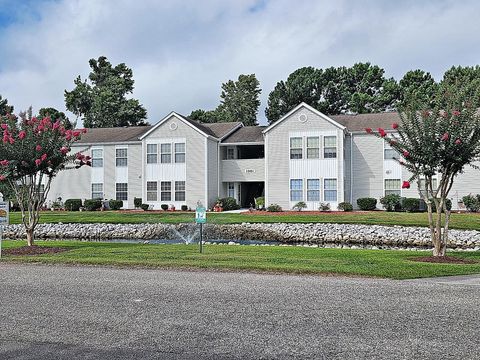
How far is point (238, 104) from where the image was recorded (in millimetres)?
71250

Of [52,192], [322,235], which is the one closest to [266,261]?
[322,235]

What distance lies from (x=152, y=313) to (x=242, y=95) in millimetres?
65456

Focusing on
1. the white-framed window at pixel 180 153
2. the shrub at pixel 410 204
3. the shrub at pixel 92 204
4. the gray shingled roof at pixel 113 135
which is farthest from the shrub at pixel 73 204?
the shrub at pixel 410 204

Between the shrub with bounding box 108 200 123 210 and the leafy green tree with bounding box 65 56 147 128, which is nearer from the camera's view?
the shrub with bounding box 108 200 123 210

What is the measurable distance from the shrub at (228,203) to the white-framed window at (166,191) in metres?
3.82

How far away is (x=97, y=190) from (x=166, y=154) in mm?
6975

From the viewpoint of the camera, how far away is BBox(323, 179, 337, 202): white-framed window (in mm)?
35375

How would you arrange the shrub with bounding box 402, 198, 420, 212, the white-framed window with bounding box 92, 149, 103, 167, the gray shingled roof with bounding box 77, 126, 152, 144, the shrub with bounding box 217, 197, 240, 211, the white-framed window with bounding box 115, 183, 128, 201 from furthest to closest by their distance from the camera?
1. the white-framed window with bounding box 92, 149, 103, 167
2. the gray shingled roof with bounding box 77, 126, 152, 144
3. the white-framed window with bounding box 115, 183, 128, 201
4. the shrub with bounding box 217, 197, 240, 211
5. the shrub with bounding box 402, 198, 420, 212

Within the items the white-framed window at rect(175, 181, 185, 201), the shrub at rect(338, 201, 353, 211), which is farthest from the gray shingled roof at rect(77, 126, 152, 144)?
the shrub at rect(338, 201, 353, 211)

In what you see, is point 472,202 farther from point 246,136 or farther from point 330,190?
point 246,136

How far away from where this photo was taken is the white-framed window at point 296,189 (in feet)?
119

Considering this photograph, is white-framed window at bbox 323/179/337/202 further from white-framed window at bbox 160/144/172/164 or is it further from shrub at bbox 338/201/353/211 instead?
white-framed window at bbox 160/144/172/164

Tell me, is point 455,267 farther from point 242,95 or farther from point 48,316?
point 242,95

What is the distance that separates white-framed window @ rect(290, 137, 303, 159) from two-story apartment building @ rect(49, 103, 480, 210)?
7cm
